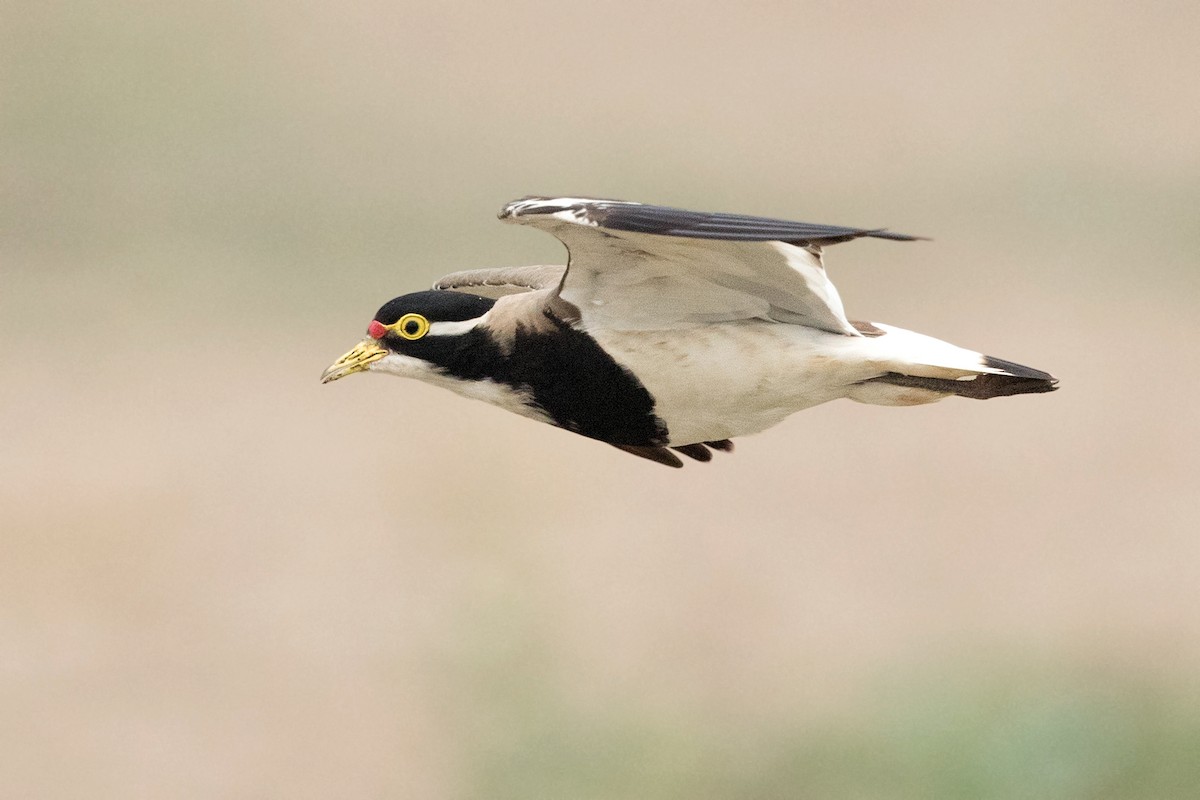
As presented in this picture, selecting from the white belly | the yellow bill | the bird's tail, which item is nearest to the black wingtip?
the bird's tail

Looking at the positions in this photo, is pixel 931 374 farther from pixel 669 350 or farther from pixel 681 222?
pixel 681 222

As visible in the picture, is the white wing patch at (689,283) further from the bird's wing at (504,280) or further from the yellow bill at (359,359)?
the bird's wing at (504,280)

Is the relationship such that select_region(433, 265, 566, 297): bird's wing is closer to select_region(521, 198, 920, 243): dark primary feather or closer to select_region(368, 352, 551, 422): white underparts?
select_region(368, 352, 551, 422): white underparts

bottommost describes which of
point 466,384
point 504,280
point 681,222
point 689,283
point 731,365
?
point 466,384

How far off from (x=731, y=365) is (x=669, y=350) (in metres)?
0.24

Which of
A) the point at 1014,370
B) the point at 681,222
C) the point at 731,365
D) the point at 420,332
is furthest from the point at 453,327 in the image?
the point at 1014,370

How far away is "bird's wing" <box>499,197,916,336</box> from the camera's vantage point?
25.6 ft

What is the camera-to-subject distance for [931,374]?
8531mm

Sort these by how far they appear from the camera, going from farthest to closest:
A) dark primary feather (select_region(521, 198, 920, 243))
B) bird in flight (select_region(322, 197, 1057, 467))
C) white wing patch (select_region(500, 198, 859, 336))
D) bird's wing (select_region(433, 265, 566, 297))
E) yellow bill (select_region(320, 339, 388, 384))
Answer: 1. bird's wing (select_region(433, 265, 566, 297))
2. yellow bill (select_region(320, 339, 388, 384))
3. bird in flight (select_region(322, 197, 1057, 467))
4. white wing patch (select_region(500, 198, 859, 336))
5. dark primary feather (select_region(521, 198, 920, 243))

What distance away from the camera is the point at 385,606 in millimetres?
25328

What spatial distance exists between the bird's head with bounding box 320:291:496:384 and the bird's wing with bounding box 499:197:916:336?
409 millimetres

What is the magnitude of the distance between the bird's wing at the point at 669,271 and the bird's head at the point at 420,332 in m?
0.41

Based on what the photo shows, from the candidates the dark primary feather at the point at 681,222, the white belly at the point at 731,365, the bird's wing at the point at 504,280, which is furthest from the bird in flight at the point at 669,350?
the bird's wing at the point at 504,280

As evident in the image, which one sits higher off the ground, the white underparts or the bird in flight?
the bird in flight
